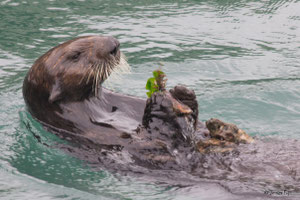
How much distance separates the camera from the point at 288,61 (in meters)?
6.86

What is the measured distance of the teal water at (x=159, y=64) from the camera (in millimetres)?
3982

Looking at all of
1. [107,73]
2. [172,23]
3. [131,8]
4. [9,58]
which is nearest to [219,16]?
[172,23]

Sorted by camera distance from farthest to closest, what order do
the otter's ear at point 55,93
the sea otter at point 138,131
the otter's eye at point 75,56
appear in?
the otter's eye at point 75,56 → the otter's ear at point 55,93 → the sea otter at point 138,131

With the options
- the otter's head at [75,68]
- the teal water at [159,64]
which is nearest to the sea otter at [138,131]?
the otter's head at [75,68]

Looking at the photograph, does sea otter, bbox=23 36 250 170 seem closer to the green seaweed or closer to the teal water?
the green seaweed

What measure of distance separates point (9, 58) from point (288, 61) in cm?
406

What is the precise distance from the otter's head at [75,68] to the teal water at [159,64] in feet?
1.55

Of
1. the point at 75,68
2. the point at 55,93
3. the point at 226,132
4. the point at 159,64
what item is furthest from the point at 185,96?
the point at 159,64

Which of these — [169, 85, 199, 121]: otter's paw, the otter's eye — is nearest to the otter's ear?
the otter's eye

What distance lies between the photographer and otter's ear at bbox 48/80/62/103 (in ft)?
13.5

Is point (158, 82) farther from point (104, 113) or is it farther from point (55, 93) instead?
point (55, 93)

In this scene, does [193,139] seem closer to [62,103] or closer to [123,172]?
[123,172]

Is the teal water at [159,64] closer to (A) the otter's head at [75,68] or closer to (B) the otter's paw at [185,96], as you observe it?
(A) the otter's head at [75,68]

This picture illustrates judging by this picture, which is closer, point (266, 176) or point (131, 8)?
point (266, 176)
